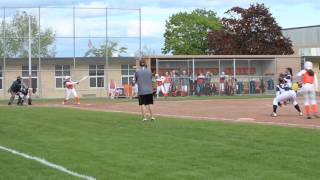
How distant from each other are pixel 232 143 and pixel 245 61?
3807 cm

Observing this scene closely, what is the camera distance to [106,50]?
50.3 meters

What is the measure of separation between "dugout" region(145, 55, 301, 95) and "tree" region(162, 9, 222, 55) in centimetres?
3687

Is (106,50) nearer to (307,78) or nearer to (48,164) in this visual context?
(307,78)

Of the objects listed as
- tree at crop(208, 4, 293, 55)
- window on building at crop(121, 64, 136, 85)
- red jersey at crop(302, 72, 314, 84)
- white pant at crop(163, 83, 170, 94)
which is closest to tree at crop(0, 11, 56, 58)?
window on building at crop(121, 64, 136, 85)

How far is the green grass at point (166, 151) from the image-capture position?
9.08 m

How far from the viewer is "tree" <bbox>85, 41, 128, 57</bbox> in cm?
5087

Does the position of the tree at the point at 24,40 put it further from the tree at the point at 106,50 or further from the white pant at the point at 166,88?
Result: the white pant at the point at 166,88

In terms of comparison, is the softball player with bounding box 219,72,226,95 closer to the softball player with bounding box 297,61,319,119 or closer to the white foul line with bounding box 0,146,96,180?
the softball player with bounding box 297,61,319,119

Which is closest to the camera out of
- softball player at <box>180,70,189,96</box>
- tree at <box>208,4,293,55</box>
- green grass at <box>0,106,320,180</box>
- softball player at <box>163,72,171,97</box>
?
green grass at <box>0,106,320,180</box>

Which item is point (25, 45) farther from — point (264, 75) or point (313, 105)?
point (313, 105)

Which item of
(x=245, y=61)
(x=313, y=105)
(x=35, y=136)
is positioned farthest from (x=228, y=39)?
(x=35, y=136)

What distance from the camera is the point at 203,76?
46.2 meters

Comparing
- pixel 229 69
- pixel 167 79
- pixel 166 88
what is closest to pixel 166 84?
pixel 166 88

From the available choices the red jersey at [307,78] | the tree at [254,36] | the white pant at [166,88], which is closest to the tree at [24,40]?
the white pant at [166,88]
